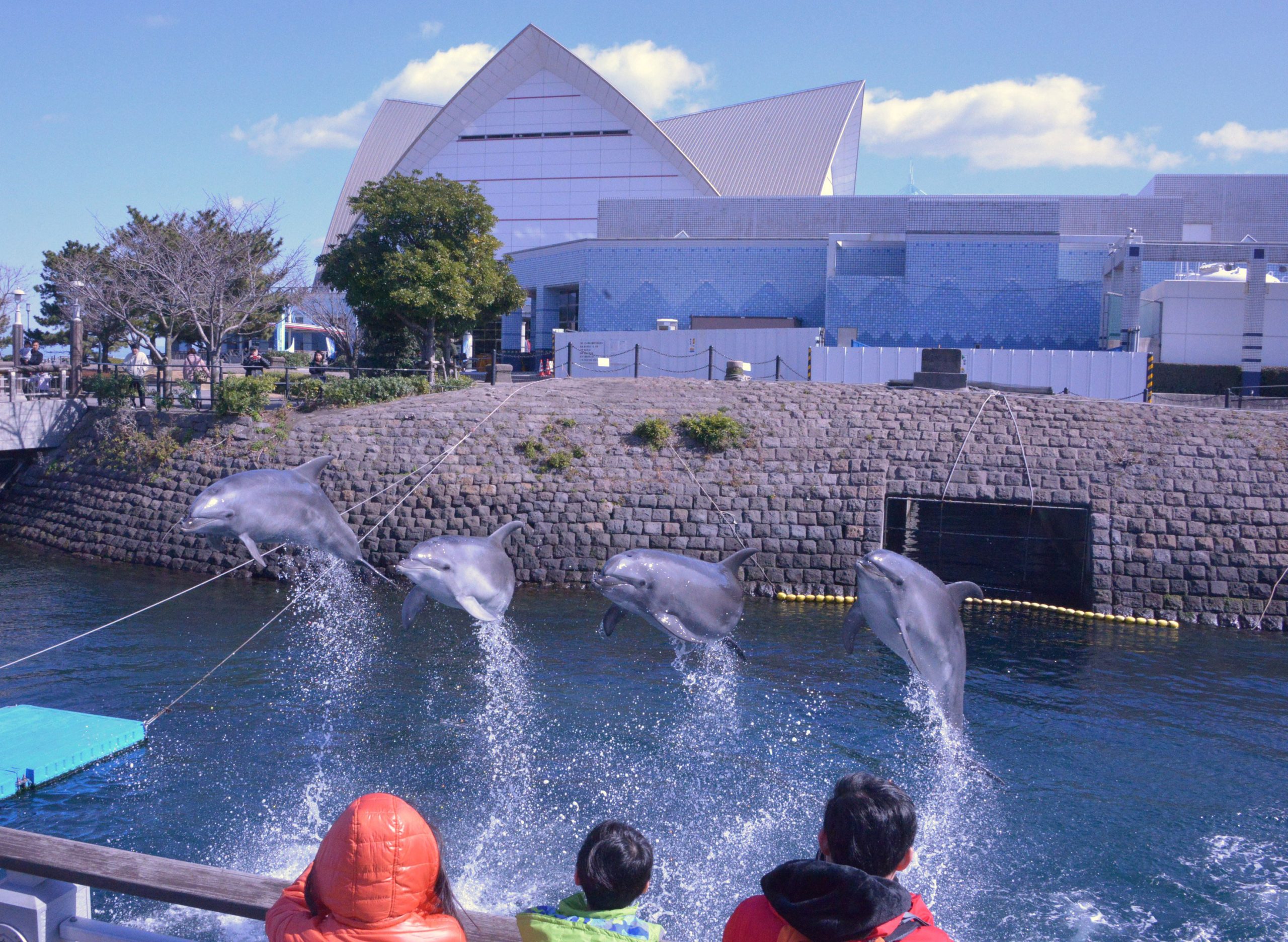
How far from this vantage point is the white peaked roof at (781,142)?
176 feet

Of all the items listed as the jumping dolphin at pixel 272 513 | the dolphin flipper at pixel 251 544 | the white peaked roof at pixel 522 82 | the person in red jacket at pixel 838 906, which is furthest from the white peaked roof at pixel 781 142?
the person in red jacket at pixel 838 906

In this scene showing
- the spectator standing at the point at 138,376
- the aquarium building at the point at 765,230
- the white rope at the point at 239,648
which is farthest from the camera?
the aquarium building at the point at 765,230

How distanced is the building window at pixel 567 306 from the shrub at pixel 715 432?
17775 mm

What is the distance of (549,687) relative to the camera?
510 inches

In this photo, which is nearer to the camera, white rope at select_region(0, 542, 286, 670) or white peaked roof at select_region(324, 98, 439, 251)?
white rope at select_region(0, 542, 286, 670)

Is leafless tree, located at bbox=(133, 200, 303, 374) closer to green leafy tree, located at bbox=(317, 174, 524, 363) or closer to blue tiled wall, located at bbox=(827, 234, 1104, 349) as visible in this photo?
green leafy tree, located at bbox=(317, 174, 524, 363)

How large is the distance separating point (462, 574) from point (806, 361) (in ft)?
70.1

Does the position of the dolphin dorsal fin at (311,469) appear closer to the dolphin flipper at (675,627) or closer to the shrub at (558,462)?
the dolphin flipper at (675,627)

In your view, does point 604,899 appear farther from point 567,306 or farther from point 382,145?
point 382,145

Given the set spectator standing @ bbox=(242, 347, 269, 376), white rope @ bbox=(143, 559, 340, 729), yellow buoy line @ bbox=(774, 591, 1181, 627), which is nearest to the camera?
white rope @ bbox=(143, 559, 340, 729)

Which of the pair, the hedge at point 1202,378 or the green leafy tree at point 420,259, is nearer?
the green leafy tree at point 420,259

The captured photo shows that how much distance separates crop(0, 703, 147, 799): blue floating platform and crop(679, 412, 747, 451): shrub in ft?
41.7

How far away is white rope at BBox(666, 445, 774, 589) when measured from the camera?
19.0 m

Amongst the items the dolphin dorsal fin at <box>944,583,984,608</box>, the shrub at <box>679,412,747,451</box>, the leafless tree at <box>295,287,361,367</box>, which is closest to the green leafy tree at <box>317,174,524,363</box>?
the shrub at <box>679,412,747,451</box>
